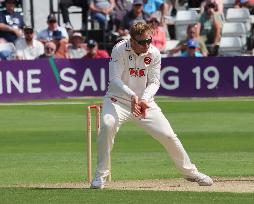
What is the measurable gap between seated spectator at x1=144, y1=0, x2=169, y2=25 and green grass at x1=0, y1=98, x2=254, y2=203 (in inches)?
197

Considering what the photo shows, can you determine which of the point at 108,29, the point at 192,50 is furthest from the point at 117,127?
the point at 108,29

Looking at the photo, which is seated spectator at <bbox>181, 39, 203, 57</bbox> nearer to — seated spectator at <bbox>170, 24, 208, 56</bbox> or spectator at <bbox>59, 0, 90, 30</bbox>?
seated spectator at <bbox>170, 24, 208, 56</bbox>

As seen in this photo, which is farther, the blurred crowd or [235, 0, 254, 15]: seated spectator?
[235, 0, 254, 15]: seated spectator

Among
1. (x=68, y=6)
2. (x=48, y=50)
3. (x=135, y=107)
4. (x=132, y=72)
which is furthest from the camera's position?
(x=68, y=6)

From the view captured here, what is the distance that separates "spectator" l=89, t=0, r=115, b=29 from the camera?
27859mm

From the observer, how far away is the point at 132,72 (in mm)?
11141

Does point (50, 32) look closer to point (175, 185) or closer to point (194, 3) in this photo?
point (194, 3)

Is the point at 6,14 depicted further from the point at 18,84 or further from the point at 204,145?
the point at 204,145

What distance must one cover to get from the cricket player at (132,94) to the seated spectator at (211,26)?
15.5 meters

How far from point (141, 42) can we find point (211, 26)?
633 inches

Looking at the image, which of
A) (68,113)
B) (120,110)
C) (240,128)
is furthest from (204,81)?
(120,110)

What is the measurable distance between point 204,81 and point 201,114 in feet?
11.5

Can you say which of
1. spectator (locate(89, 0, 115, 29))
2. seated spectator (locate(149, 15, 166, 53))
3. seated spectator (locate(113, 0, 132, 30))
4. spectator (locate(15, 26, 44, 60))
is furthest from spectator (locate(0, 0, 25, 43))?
seated spectator (locate(149, 15, 166, 53))

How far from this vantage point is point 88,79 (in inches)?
964
